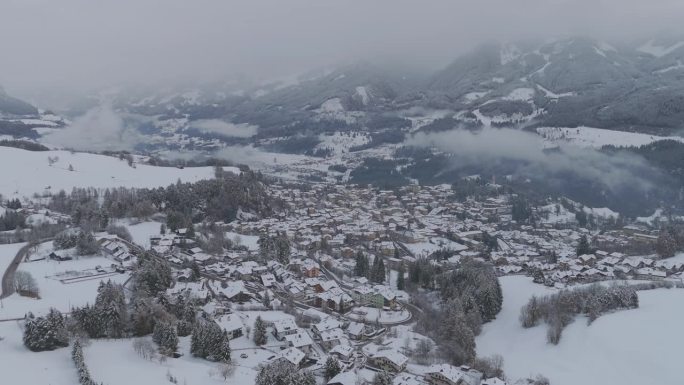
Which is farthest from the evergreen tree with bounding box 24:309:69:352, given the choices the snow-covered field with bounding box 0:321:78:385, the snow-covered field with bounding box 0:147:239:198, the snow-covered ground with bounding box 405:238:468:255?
the snow-covered field with bounding box 0:147:239:198

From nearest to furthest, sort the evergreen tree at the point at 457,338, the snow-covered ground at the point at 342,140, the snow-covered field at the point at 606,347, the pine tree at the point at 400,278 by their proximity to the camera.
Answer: the snow-covered field at the point at 606,347
the evergreen tree at the point at 457,338
the pine tree at the point at 400,278
the snow-covered ground at the point at 342,140

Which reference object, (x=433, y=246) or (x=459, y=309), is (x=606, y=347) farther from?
(x=433, y=246)

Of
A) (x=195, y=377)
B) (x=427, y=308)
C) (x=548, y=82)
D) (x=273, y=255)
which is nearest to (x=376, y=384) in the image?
(x=195, y=377)

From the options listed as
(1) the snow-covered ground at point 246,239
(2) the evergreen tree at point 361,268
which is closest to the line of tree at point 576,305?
(2) the evergreen tree at point 361,268

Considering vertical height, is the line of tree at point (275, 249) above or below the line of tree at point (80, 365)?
below

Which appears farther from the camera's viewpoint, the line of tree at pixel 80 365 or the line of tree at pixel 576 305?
the line of tree at pixel 576 305

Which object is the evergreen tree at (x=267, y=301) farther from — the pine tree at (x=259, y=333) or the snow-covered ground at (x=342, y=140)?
the snow-covered ground at (x=342, y=140)

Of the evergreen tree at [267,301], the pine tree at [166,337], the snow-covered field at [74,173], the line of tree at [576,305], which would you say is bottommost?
the line of tree at [576,305]

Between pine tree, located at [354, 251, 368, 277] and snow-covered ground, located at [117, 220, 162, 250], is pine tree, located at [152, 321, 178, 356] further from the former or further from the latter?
snow-covered ground, located at [117, 220, 162, 250]
